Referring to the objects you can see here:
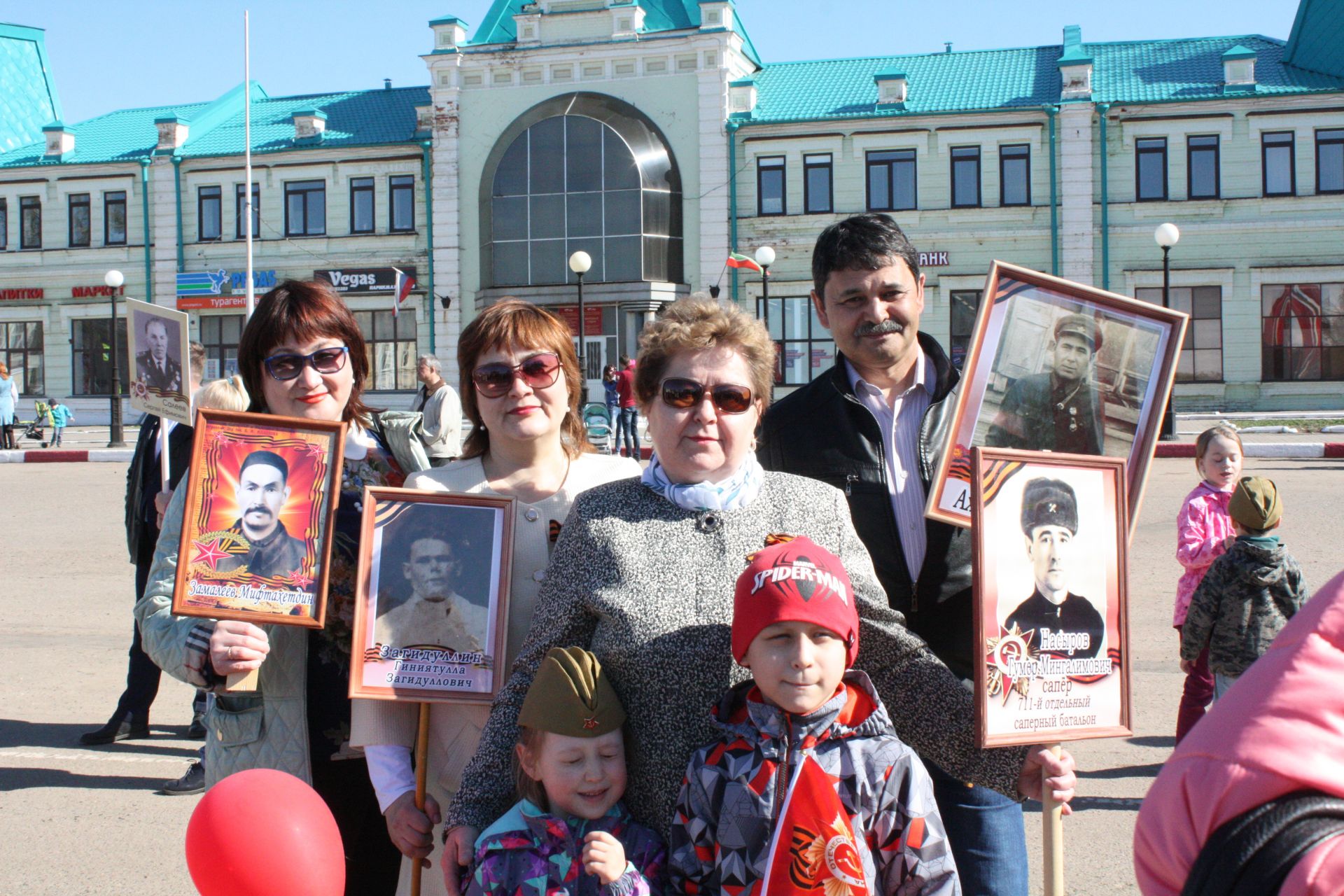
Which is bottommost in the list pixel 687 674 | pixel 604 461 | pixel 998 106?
pixel 687 674

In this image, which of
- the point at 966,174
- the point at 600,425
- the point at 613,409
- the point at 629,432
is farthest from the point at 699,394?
the point at 966,174

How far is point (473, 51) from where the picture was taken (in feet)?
110

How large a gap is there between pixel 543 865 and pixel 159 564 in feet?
Result: 4.50

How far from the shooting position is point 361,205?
35.2 meters

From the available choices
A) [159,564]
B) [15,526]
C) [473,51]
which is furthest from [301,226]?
[159,564]

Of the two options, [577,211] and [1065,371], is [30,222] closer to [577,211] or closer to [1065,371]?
[577,211]

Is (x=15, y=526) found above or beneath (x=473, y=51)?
beneath

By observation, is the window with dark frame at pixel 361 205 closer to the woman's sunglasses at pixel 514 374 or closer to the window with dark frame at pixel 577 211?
the window with dark frame at pixel 577 211

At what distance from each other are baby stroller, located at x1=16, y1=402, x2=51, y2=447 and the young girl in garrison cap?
2776cm

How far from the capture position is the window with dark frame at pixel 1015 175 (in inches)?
1224

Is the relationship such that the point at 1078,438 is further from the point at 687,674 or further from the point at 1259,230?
the point at 1259,230

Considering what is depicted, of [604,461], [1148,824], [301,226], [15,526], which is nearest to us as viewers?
[1148,824]

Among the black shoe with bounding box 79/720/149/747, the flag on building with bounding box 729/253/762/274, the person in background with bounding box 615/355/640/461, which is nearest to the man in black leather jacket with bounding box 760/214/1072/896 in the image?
the black shoe with bounding box 79/720/149/747

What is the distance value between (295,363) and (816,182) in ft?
99.8
